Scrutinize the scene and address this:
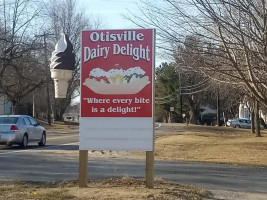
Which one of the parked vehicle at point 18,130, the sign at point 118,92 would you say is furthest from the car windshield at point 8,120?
the sign at point 118,92

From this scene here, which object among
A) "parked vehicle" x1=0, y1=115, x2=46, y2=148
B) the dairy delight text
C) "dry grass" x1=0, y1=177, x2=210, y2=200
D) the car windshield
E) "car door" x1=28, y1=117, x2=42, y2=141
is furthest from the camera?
"car door" x1=28, y1=117, x2=42, y2=141

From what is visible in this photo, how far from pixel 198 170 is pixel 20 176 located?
4981 millimetres

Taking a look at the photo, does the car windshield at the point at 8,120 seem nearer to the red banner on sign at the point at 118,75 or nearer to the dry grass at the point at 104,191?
the dry grass at the point at 104,191

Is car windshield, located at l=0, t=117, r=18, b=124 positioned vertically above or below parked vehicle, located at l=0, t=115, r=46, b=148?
above

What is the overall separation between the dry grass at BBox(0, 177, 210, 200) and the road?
1.01 meters

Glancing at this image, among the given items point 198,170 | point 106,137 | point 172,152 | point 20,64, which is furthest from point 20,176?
point 20,64

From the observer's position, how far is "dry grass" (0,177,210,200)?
9.06 metres

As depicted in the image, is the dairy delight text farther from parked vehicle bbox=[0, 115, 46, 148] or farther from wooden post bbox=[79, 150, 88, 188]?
parked vehicle bbox=[0, 115, 46, 148]

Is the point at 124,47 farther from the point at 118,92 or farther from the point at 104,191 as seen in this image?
the point at 104,191

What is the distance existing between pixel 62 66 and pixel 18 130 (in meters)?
11.8

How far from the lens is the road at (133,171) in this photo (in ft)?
38.5

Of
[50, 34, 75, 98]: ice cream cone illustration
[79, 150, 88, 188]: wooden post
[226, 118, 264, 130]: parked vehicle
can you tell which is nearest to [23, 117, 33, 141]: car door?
[50, 34, 75, 98]: ice cream cone illustration

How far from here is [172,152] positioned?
21234 mm

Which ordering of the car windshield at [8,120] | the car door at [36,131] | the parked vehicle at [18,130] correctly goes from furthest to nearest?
1. the car door at [36,131]
2. the car windshield at [8,120]
3. the parked vehicle at [18,130]
